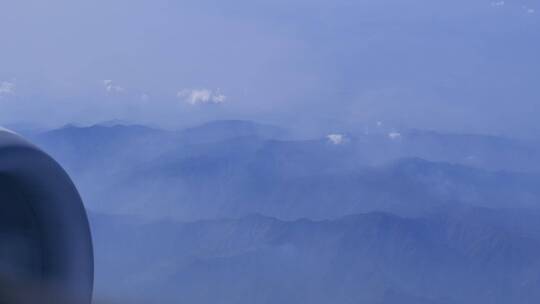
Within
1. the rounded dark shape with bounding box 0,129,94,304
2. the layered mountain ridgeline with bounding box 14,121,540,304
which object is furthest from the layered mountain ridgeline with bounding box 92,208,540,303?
the rounded dark shape with bounding box 0,129,94,304

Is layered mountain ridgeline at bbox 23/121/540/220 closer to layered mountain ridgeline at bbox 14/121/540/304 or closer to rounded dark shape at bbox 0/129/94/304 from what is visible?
layered mountain ridgeline at bbox 14/121/540/304

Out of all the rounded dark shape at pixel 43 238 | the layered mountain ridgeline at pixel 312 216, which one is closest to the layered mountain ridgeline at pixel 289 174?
the layered mountain ridgeline at pixel 312 216

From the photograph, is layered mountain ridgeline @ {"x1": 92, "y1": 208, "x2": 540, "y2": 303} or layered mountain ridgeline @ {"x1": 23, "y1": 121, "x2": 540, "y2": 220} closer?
layered mountain ridgeline @ {"x1": 92, "y1": 208, "x2": 540, "y2": 303}

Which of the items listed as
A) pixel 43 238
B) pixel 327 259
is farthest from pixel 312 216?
pixel 43 238

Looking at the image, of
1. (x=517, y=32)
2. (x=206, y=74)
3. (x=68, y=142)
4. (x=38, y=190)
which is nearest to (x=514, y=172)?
(x=517, y=32)

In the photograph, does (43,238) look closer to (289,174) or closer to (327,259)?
(327,259)

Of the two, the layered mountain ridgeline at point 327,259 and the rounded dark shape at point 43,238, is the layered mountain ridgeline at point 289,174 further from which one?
the rounded dark shape at point 43,238

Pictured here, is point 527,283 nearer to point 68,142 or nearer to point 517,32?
point 517,32
